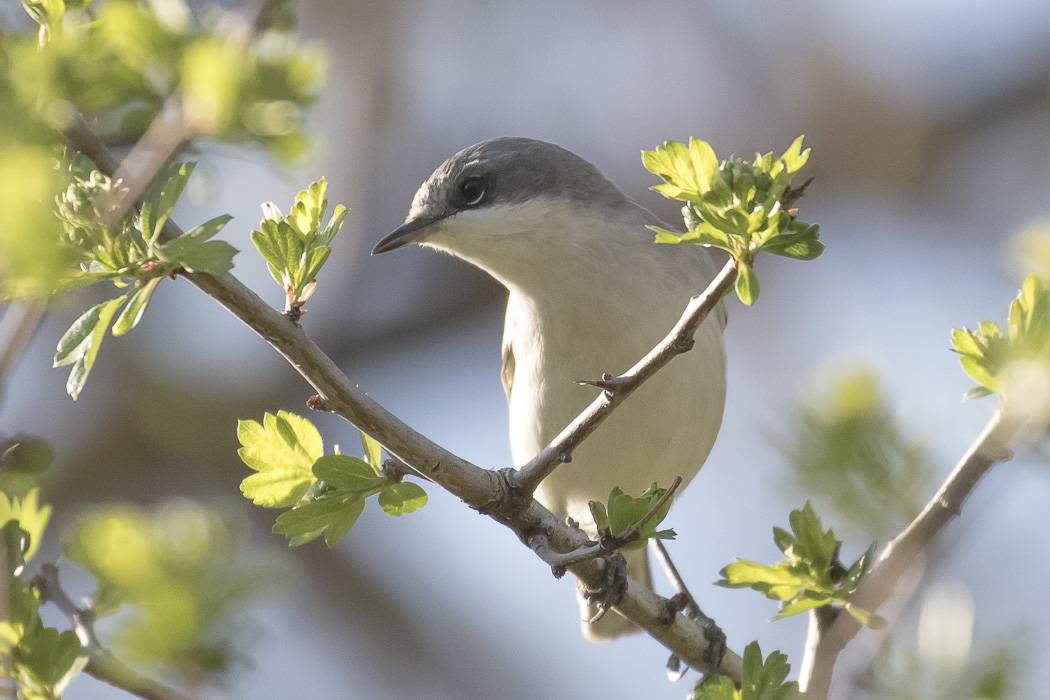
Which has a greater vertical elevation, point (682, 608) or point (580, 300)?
point (580, 300)

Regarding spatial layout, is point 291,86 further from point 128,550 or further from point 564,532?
point 564,532

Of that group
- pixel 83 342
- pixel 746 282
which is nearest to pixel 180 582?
pixel 83 342

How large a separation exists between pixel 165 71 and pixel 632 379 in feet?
3.74

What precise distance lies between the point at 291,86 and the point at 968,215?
733 cm

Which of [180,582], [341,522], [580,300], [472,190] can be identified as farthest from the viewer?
[472,190]

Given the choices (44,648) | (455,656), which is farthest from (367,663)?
(44,648)

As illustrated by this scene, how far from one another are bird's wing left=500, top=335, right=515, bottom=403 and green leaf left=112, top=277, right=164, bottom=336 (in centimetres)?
325

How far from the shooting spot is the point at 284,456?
2.04 metres

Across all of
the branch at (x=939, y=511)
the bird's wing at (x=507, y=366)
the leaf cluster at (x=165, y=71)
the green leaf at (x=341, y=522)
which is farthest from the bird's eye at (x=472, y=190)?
the branch at (x=939, y=511)

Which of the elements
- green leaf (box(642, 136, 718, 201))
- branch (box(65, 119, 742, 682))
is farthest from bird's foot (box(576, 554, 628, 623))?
green leaf (box(642, 136, 718, 201))

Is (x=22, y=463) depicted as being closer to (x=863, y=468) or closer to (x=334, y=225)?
(x=334, y=225)

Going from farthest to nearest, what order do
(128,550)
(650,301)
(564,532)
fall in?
(650,301)
(564,532)
(128,550)

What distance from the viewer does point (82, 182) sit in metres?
1.67

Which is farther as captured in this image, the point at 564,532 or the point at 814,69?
the point at 814,69
